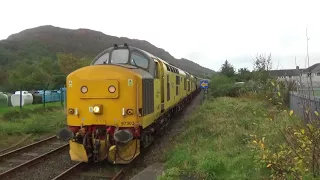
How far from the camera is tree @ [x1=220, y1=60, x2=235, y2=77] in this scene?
179 ft

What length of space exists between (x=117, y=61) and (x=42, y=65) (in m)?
49.0

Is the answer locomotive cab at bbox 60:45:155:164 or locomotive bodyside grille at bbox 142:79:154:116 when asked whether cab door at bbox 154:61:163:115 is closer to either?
locomotive bodyside grille at bbox 142:79:154:116

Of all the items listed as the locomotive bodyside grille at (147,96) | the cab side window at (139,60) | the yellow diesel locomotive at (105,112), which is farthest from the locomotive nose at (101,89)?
the cab side window at (139,60)

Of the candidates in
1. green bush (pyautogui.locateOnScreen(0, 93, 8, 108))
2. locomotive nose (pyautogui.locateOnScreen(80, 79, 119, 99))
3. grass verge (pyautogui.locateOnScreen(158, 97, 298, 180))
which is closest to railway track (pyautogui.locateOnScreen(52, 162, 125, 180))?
grass verge (pyautogui.locateOnScreen(158, 97, 298, 180))

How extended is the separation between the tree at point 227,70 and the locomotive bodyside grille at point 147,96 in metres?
45.5

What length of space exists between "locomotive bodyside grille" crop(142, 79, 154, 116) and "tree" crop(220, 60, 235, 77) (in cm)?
4547

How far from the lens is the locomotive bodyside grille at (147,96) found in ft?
28.5

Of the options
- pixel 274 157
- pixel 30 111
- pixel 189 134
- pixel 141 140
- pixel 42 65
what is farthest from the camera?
pixel 42 65

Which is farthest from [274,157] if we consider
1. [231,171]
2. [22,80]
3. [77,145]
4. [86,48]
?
[86,48]

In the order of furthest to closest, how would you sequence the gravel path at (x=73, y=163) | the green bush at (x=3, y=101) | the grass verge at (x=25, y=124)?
1. the green bush at (x=3, y=101)
2. the grass verge at (x=25, y=124)
3. the gravel path at (x=73, y=163)

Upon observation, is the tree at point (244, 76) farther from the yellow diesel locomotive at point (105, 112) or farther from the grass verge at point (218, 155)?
the yellow diesel locomotive at point (105, 112)

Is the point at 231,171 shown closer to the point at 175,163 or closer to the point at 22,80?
the point at 175,163

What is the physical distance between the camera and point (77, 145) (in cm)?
834

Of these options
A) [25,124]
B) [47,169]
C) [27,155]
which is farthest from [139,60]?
[25,124]
